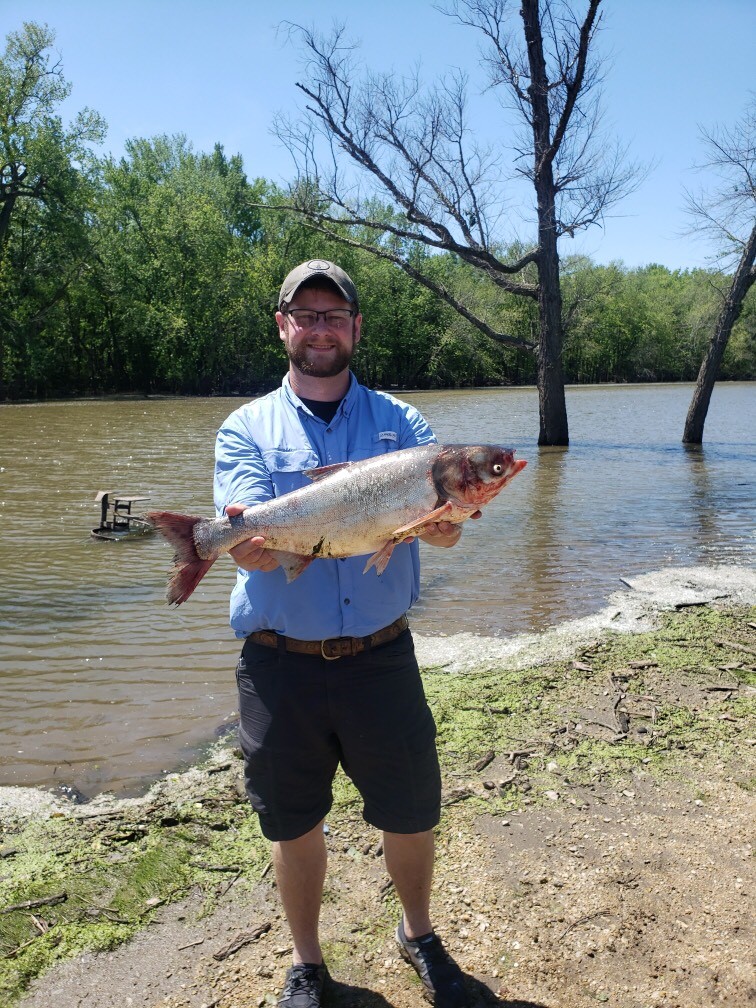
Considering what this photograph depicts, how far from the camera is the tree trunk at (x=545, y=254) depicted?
71.3 ft

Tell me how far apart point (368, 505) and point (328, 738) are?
37.6 inches

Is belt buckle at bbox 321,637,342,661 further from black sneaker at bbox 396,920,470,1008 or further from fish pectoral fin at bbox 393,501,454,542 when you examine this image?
black sneaker at bbox 396,920,470,1008

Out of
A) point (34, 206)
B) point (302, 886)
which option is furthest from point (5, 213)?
point (302, 886)

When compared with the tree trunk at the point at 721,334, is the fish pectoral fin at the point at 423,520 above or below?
below

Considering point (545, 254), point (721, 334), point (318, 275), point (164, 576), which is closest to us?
point (318, 275)

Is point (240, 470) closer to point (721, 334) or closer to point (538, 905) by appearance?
point (538, 905)

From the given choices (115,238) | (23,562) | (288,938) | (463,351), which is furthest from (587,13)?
(463,351)

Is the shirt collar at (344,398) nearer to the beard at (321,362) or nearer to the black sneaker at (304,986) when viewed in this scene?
the beard at (321,362)

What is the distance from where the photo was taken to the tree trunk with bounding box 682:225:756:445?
21734 millimetres

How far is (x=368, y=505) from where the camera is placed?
308 centimetres

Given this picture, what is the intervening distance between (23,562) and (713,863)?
386 inches

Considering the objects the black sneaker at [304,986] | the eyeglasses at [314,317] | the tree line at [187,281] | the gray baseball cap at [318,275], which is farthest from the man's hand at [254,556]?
the tree line at [187,281]

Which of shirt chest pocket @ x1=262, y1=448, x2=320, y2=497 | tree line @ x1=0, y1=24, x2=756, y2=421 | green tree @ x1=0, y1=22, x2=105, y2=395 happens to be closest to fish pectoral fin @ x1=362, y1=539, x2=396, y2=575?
shirt chest pocket @ x1=262, y1=448, x2=320, y2=497

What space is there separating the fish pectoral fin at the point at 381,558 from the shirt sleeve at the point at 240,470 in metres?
0.53
